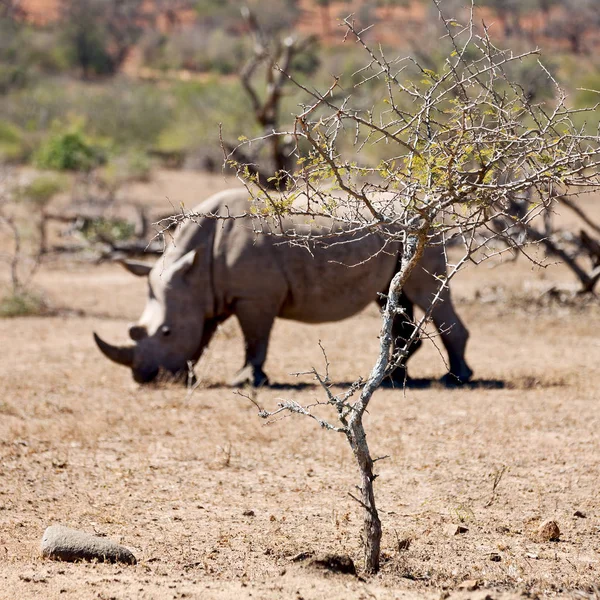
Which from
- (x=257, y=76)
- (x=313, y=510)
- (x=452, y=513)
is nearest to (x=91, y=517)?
(x=313, y=510)

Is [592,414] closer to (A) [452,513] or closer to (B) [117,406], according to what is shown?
(A) [452,513]

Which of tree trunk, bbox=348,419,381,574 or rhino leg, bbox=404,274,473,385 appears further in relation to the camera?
rhino leg, bbox=404,274,473,385

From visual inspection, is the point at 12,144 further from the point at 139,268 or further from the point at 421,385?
the point at 421,385

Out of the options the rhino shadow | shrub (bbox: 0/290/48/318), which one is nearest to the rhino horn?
the rhino shadow

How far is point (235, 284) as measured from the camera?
1026cm

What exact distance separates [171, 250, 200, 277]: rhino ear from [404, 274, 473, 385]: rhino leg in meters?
2.12

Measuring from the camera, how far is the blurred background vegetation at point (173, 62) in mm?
31688

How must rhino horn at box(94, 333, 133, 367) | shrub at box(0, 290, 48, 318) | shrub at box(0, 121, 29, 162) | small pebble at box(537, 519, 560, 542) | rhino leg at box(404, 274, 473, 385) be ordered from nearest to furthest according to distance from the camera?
small pebble at box(537, 519, 560, 542) → rhino horn at box(94, 333, 133, 367) → rhino leg at box(404, 274, 473, 385) → shrub at box(0, 290, 48, 318) → shrub at box(0, 121, 29, 162)

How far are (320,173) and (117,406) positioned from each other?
4912mm

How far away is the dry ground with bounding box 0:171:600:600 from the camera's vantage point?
17.8ft

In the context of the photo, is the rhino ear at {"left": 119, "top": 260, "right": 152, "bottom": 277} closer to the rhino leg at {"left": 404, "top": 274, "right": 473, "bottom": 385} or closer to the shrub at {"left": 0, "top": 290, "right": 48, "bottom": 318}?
the rhino leg at {"left": 404, "top": 274, "right": 473, "bottom": 385}

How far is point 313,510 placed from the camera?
6703 millimetres

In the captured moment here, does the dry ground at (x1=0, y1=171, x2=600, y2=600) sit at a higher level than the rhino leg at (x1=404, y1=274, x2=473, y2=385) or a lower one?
lower

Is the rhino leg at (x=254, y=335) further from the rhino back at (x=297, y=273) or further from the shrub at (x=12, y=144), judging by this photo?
the shrub at (x=12, y=144)
